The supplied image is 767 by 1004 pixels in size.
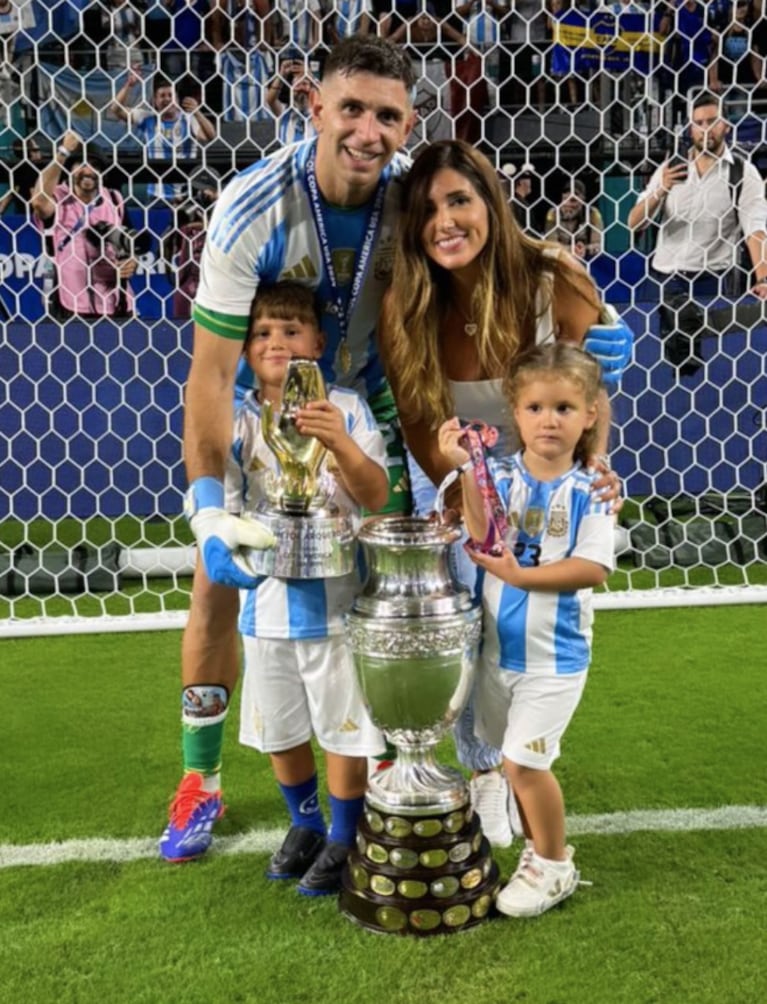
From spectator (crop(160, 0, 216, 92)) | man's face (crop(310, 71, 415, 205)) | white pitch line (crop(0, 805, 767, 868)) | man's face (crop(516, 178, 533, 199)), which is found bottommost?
white pitch line (crop(0, 805, 767, 868))

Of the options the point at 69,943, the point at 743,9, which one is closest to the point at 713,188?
the point at 743,9

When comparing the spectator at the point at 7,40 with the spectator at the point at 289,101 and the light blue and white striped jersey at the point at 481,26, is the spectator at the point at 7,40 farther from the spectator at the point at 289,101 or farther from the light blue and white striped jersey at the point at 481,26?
the light blue and white striped jersey at the point at 481,26

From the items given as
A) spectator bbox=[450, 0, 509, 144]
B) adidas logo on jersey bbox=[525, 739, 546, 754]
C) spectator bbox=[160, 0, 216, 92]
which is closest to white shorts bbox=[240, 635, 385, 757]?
adidas logo on jersey bbox=[525, 739, 546, 754]

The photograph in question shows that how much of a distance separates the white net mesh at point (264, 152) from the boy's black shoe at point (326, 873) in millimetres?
3028

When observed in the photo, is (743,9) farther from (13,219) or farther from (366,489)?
(366,489)

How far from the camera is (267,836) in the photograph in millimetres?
2100

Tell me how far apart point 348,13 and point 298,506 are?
12.6ft

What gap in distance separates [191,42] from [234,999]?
454 centimetres

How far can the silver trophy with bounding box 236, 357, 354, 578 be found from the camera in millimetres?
1680

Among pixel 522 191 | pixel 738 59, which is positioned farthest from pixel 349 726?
pixel 738 59

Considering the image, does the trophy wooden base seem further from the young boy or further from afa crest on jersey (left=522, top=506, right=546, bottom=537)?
afa crest on jersey (left=522, top=506, right=546, bottom=537)

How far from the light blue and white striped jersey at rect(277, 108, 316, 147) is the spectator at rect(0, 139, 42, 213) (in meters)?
1.02

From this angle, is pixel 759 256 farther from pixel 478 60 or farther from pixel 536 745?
pixel 536 745

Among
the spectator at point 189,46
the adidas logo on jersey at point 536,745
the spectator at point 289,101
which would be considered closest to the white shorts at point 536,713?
the adidas logo on jersey at point 536,745
